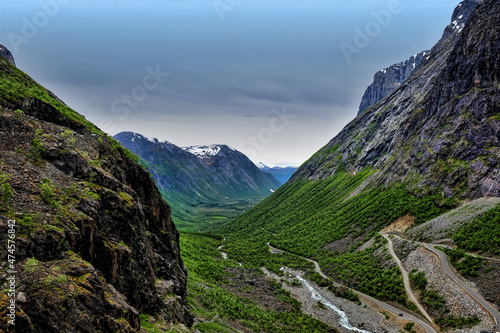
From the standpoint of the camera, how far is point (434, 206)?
75875 mm

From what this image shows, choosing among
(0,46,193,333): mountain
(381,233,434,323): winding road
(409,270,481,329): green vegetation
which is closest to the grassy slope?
(381,233,434,323): winding road

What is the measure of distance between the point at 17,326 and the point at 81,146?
61.3 ft

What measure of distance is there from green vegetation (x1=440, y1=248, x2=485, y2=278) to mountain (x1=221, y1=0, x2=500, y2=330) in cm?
17

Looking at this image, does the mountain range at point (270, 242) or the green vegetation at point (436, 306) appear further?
the green vegetation at point (436, 306)

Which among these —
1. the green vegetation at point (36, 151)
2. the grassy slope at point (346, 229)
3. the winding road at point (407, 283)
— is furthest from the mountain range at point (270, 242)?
the grassy slope at point (346, 229)

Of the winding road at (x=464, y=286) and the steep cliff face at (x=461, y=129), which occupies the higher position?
the steep cliff face at (x=461, y=129)

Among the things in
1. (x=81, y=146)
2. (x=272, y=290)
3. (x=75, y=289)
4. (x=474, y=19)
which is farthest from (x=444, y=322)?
(x=474, y=19)

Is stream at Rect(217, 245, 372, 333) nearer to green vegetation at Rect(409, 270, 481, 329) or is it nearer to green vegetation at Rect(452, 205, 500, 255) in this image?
green vegetation at Rect(409, 270, 481, 329)

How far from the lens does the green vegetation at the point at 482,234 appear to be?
4988 centimetres

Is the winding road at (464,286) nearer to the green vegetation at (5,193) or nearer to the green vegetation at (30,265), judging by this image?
the green vegetation at (30,265)

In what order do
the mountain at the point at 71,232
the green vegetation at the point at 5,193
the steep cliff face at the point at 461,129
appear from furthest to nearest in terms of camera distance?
the steep cliff face at the point at 461,129 → the green vegetation at the point at 5,193 → the mountain at the point at 71,232

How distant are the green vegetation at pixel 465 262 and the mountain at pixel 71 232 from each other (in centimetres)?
4701

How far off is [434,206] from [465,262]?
30738mm

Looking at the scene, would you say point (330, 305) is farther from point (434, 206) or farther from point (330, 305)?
point (434, 206)
